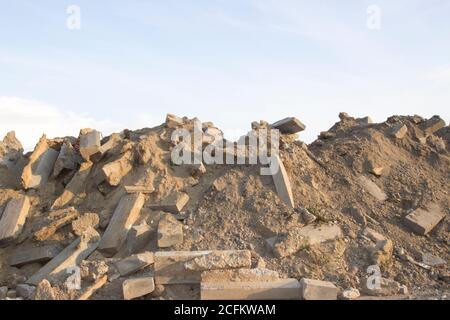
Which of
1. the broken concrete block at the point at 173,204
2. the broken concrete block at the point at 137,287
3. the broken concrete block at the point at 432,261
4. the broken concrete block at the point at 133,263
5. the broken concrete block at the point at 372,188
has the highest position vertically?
the broken concrete block at the point at 372,188

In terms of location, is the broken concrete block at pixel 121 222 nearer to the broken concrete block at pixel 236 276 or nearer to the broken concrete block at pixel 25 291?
the broken concrete block at pixel 25 291

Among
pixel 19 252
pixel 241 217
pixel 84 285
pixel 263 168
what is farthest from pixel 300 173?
pixel 19 252

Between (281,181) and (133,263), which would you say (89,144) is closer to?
(133,263)

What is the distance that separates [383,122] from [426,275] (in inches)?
199

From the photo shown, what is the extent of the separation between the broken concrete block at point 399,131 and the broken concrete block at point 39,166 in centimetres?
742

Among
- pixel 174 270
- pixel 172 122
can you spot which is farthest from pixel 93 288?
pixel 172 122

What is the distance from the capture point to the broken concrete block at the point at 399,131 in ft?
38.3

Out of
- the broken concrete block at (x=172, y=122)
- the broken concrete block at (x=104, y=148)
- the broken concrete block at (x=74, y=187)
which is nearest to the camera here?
the broken concrete block at (x=74, y=187)

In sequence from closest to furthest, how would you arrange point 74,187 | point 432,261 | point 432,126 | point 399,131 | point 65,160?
point 432,261, point 74,187, point 65,160, point 399,131, point 432,126

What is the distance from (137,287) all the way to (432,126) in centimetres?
837

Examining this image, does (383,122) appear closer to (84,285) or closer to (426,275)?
(426,275)

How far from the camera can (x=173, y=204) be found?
8742mm

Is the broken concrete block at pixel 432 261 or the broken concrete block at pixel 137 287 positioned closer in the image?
the broken concrete block at pixel 137 287

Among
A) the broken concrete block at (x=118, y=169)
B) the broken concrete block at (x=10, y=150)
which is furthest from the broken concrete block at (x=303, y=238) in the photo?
the broken concrete block at (x=10, y=150)
